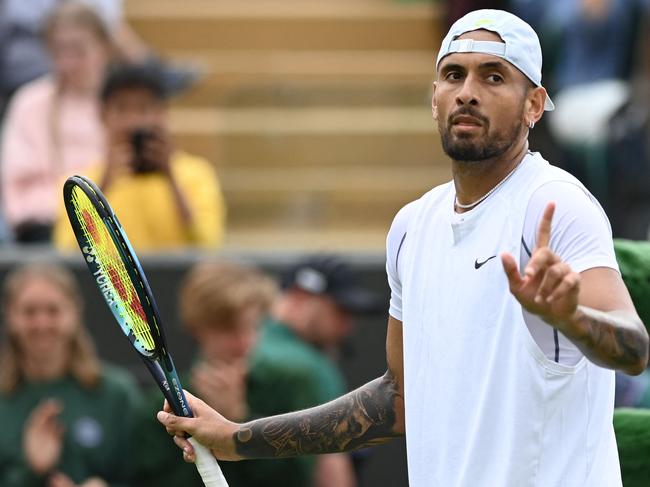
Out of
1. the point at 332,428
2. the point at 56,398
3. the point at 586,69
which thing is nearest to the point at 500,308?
the point at 332,428

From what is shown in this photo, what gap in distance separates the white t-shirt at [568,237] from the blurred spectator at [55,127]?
494cm

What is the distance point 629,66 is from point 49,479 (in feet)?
14.9

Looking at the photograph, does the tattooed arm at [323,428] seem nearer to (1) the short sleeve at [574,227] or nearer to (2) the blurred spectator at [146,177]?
(1) the short sleeve at [574,227]

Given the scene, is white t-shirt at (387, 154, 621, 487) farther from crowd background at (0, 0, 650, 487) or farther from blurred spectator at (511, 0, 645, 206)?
blurred spectator at (511, 0, 645, 206)

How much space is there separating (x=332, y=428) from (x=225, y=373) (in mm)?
2843

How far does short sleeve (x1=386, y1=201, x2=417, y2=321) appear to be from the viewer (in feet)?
11.4

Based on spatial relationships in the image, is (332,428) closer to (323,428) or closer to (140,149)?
(323,428)

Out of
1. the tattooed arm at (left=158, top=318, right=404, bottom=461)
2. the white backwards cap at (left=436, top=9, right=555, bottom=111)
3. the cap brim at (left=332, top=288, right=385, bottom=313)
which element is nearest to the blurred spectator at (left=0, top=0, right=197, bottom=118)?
the cap brim at (left=332, top=288, right=385, bottom=313)

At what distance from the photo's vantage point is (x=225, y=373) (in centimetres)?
643

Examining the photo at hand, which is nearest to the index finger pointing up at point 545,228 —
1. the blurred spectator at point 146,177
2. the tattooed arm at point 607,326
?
the tattooed arm at point 607,326

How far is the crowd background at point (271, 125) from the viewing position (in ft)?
24.4

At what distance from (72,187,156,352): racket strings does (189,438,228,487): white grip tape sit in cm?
26

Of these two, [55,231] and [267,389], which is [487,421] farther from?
[55,231]

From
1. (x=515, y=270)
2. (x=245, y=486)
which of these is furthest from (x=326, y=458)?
(x=515, y=270)
